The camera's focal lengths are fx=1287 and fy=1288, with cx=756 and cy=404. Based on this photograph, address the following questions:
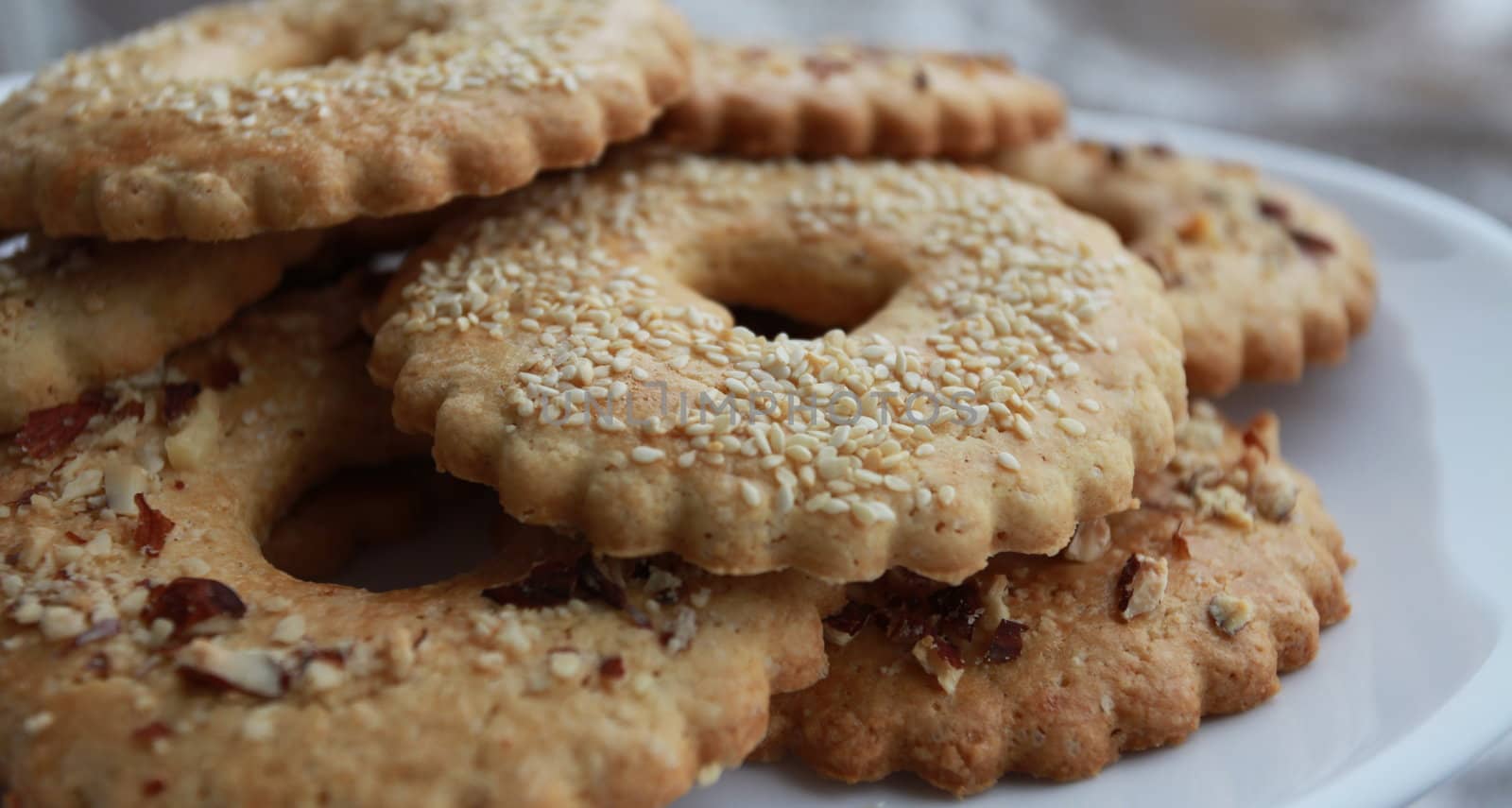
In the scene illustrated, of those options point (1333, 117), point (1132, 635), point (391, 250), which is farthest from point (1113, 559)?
point (1333, 117)

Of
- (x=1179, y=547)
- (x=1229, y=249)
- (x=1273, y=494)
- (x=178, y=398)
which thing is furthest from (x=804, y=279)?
(x=178, y=398)

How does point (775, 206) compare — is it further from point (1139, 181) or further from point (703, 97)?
point (1139, 181)

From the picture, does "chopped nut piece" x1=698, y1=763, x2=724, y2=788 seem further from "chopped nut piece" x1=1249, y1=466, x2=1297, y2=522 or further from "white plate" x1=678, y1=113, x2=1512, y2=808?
"chopped nut piece" x1=1249, y1=466, x2=1297, y2=522

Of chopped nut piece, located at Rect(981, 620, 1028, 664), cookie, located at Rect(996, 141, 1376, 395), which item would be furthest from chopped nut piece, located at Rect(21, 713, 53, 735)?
cookie, located at Rect(996, 141, 1376, 395)

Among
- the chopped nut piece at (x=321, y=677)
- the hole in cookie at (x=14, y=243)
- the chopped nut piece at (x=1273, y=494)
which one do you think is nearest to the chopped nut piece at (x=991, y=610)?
the chopped nut piece at (x=1273, y=494)

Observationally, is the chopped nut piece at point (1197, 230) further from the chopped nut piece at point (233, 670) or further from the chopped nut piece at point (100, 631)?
the chopped nut piece at point (100, 631)
